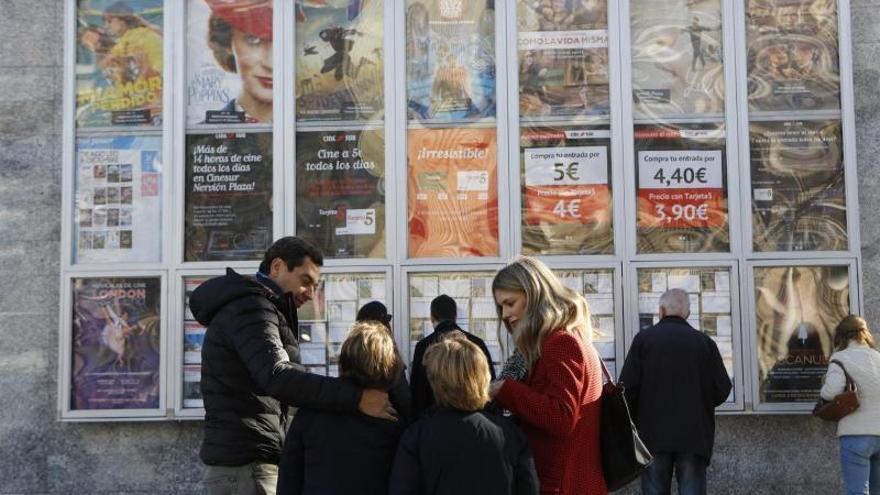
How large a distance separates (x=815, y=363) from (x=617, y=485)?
13.2ft

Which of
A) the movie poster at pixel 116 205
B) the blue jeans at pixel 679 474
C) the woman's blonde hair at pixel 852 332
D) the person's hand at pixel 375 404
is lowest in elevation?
the blue jeans at pixel 679 474

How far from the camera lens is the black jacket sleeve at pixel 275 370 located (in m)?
3.75

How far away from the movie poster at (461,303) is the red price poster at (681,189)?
1.27 metres

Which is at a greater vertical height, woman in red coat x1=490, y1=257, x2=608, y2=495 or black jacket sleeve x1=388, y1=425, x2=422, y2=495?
woman in red coat x1=490, y1=257, x2=608, y2=495

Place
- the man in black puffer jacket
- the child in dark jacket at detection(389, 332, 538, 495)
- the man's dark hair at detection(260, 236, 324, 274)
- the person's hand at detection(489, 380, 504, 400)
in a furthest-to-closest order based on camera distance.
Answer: the man's dark hair at detection(260, 236, 324, 274)
the man in black puffer jacket
the person's hand at detection(489, 380, 504, 400)
the child in dark jacket at detection(389, 332, 538, 495)

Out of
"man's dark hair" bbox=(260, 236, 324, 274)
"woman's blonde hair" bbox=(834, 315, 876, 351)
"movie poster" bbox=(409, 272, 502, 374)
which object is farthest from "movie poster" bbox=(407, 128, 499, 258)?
"man's dark hair" bbox=(260, 236, 324, 274)

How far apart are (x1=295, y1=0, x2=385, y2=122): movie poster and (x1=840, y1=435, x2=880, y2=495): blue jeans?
A: 3968mm

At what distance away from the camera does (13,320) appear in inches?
298

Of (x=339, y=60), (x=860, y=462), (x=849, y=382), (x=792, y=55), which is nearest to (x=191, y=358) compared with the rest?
(x=339, y=60)

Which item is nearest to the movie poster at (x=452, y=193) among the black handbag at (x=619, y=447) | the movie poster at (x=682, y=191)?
the movie poster at (x=682, y=191)

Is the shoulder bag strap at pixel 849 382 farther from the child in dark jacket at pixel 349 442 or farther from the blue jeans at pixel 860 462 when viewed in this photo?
the child in dark jacket at pixel 349 442

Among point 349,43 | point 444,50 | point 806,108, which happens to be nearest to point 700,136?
point 806,108

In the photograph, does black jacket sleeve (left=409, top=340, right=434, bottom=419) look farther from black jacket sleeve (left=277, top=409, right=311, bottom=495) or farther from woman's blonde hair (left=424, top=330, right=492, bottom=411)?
woman's blonde hair (left=424, top=330, right=492, bottom=411)

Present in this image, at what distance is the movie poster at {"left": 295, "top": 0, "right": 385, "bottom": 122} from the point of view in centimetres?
761
